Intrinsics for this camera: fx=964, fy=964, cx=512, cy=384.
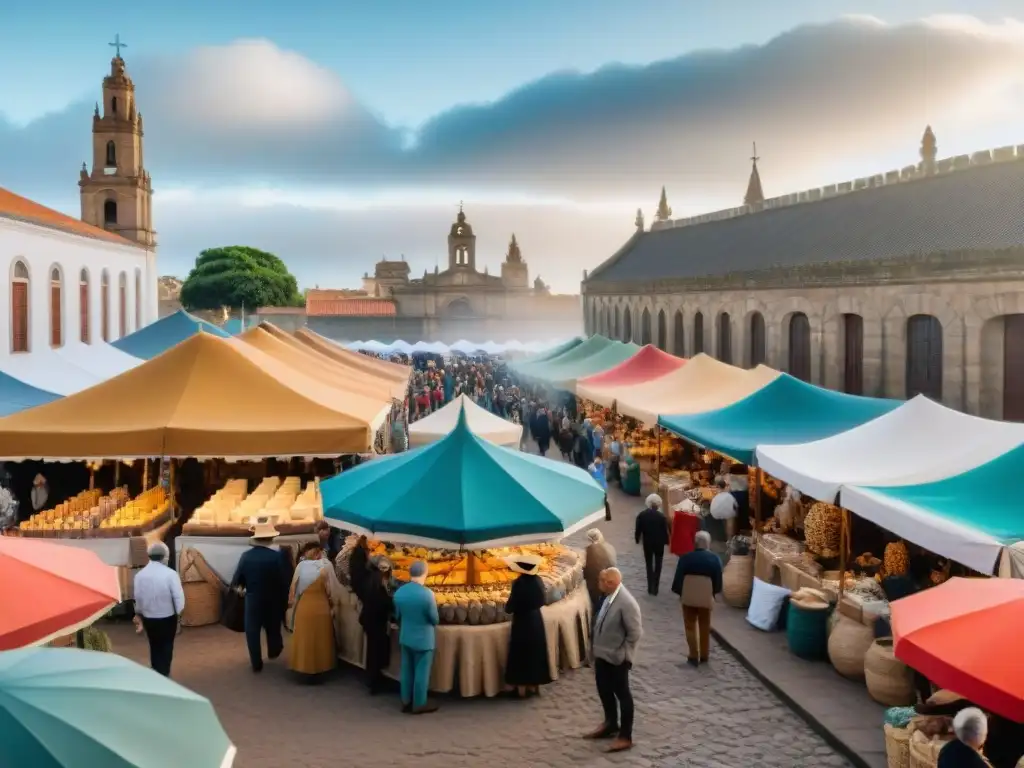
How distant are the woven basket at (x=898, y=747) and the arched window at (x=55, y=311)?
32.9 metres

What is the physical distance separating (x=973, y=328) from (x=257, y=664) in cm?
1738

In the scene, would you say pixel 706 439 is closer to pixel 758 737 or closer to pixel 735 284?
pixel 758 737

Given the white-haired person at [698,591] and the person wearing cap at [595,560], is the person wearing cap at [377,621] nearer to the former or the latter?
the person wearing cap at [595,560]

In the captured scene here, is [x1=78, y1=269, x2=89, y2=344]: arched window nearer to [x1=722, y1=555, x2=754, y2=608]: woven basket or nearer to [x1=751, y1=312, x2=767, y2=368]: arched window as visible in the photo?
[x1=751, y1=312, x2=767, y2=368]: arched window

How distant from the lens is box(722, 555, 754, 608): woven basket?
1202 cm

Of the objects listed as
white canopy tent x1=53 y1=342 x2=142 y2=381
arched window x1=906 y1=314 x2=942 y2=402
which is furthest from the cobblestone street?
arched window x1=906 y1=314 x2=942 y2=402

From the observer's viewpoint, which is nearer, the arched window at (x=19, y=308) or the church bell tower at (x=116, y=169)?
the arched window at (x=19, y=308)

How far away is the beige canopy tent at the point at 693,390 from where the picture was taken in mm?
18453

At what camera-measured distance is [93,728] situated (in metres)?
4.32

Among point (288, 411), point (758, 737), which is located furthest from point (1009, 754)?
point (288, 411)

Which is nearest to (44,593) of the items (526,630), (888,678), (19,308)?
(526,630)

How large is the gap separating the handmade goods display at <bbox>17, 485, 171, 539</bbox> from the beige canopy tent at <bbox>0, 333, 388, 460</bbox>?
73cm

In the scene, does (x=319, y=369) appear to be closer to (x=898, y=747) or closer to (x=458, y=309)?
(x=898, y=747)

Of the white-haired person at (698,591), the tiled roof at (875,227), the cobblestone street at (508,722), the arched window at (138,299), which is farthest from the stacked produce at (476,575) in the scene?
the arched window at (138,299)
